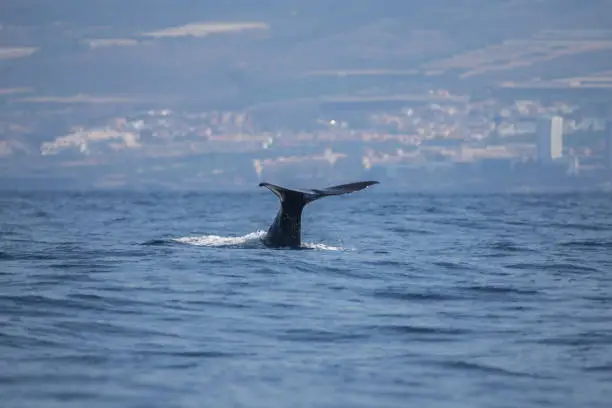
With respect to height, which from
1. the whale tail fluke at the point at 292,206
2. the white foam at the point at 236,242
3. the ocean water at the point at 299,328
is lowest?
the ocean water at the point at 299,328

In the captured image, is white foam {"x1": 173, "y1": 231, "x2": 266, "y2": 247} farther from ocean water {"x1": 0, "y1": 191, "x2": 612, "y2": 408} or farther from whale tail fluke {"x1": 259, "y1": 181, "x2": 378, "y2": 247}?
whale tail fluke {"x1": 259, "y1": 181, "x2": 378, "y2": 247}

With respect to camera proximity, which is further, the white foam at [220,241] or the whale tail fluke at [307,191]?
the white foam at [220,241]

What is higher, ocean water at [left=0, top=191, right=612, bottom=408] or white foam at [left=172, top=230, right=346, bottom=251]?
white foam at [left=172, top=230, right=346, bottom=251]

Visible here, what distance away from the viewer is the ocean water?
805 cm

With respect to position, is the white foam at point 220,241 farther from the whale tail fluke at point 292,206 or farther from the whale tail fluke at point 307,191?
the whale tail fluke at point 307,191

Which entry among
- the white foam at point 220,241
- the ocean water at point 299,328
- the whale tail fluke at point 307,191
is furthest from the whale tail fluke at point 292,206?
the white foam at point 220,241

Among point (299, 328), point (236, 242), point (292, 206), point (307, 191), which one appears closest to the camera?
point (299, 328)

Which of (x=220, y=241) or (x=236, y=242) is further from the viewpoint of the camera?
(x=220, y=241)

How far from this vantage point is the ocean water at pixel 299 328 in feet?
26.4

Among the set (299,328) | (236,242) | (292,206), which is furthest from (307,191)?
(299,328)

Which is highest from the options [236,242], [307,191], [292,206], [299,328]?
[307,191]

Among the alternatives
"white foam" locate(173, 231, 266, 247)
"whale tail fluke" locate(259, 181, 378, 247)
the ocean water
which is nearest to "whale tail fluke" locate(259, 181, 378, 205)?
"whale tail fluke" locate(259, 181, 378, 247)

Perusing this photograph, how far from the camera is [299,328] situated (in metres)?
10.6

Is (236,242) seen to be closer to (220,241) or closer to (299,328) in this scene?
(220,241)
